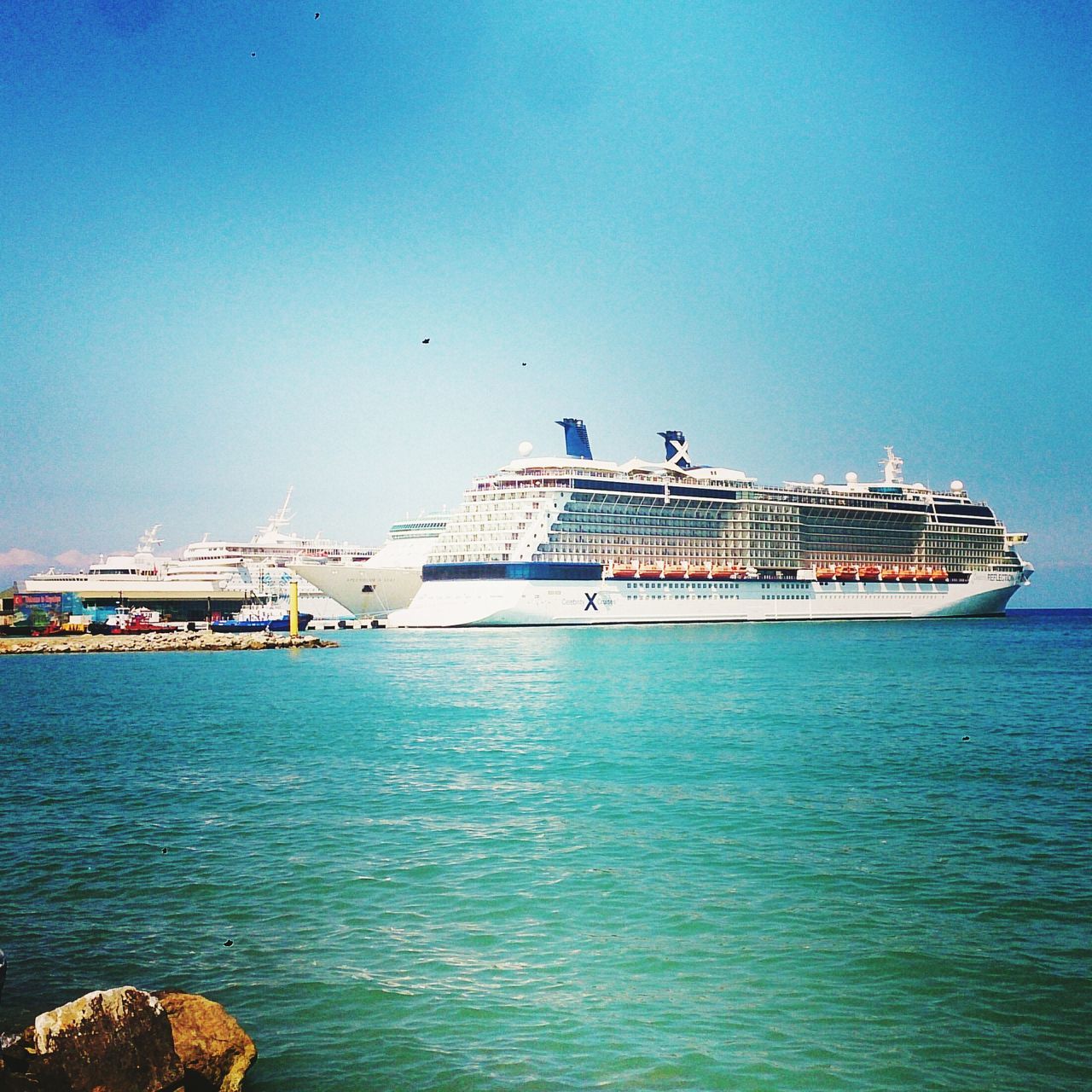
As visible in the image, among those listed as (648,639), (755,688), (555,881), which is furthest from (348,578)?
(555,881)

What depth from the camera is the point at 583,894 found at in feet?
41.7

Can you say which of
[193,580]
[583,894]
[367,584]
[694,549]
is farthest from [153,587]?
[583,894]

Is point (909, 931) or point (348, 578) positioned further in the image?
point (348, 578)

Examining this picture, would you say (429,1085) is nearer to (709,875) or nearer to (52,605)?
(709,875)

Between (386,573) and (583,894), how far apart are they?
80.6 m

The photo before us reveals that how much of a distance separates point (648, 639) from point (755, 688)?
32154 mm

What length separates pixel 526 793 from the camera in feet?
62.5

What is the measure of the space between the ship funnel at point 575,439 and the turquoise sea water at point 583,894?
66.5 meters

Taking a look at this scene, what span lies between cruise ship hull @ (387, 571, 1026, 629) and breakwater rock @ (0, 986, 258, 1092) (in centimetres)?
7121

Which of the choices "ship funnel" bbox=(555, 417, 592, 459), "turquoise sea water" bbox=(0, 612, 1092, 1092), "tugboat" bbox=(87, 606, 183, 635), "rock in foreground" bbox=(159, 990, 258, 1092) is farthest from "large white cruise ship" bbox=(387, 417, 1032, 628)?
"rock in foreground" bbox=(159, 990, 258, 1092)

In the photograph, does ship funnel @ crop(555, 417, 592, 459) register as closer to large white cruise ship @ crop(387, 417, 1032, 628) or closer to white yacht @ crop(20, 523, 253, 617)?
large white cruise ship @ crop(387, 417, 1032, 628)

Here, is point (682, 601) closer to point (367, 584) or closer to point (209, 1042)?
point (367, 584)

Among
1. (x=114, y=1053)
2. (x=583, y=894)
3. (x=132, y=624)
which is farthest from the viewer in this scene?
(x=132, y=624)

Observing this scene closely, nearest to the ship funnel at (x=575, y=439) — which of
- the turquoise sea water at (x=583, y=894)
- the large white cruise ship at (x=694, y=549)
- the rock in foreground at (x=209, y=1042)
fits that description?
the large white cruise ship at (x=694, y=549)
